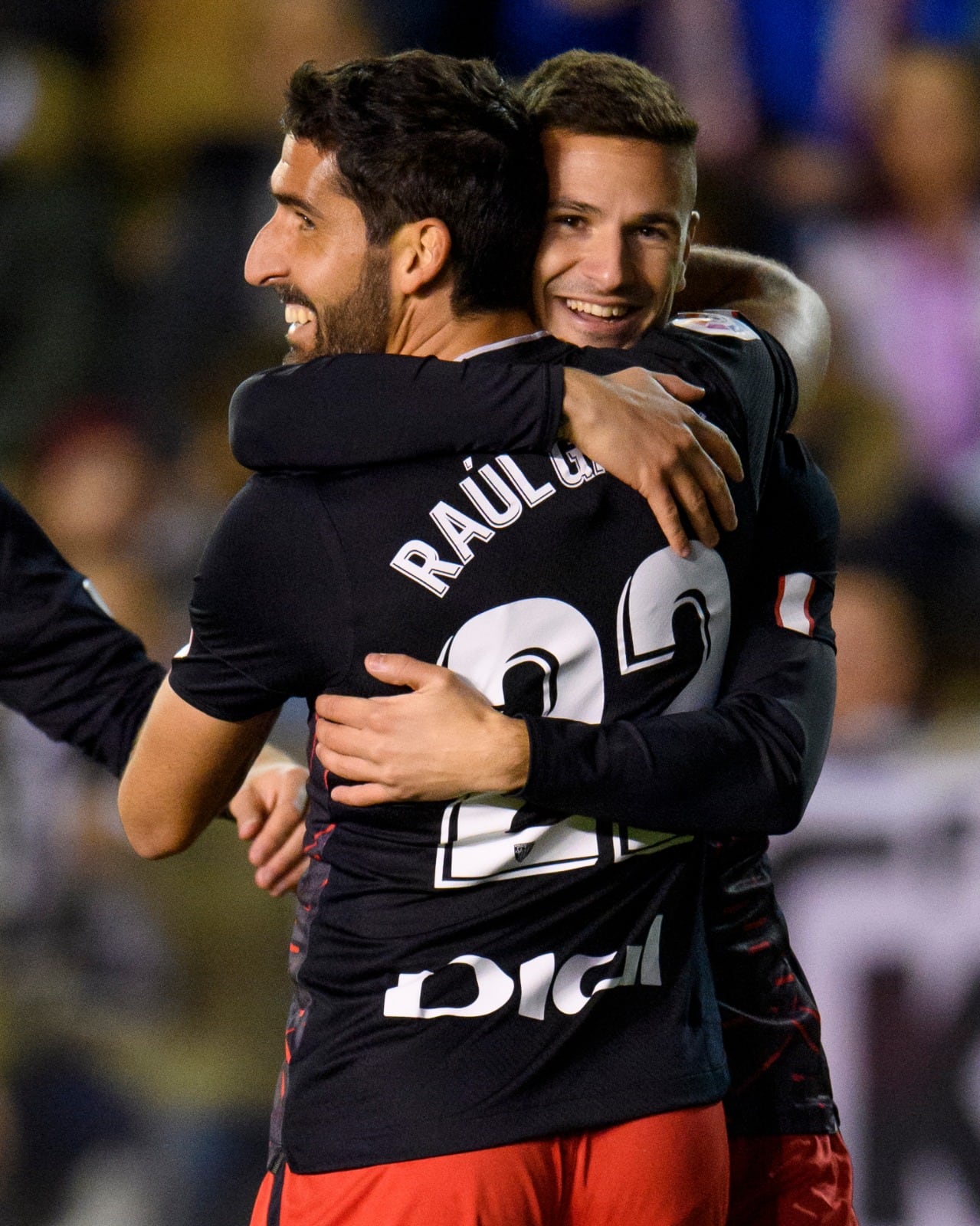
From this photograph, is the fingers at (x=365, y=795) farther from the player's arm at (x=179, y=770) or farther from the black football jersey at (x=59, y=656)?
the black football jersey at (x=59, y=656)

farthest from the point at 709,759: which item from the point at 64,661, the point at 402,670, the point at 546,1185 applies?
the point at 64,661

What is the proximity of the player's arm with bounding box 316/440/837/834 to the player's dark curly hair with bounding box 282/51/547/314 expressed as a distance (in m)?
0.37

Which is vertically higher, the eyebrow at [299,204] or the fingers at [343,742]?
the eyebrow at [299,204]

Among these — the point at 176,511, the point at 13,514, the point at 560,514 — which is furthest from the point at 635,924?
the point at 176,511

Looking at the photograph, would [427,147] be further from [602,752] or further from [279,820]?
[279,820]

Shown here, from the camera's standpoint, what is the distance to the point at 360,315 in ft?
4.19

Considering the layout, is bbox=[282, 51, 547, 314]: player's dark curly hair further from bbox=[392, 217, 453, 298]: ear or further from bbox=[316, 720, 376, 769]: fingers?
bbox=[316, 720, 376, 769]: fingers

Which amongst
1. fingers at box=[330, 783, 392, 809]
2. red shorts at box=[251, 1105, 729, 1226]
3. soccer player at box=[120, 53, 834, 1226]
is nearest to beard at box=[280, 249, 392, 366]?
soccer player at box=[120, 53, 834, 1226]

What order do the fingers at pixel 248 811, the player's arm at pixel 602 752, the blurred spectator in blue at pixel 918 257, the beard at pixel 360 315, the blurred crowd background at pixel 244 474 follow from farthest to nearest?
the blurred spectator in blue at pixel 918 257, the blurred crowd background at pixel 244 474, the fingers at pixel 248 811, the beard at pixel 360 315, the player's arm at pixel 602 752

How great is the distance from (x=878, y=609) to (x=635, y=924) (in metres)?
2.22

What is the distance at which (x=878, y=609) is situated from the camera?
10.9 feet

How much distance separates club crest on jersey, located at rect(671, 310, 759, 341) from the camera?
4.61 feet

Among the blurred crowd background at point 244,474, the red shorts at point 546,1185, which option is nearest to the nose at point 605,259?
the red shorts at point 546,1185

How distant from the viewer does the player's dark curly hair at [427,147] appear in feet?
4.03
